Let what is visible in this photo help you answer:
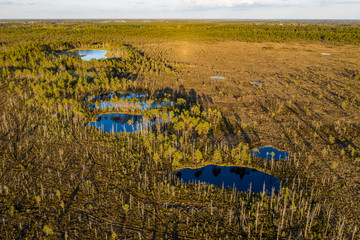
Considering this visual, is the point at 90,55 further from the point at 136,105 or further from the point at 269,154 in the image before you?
the point at 269,154

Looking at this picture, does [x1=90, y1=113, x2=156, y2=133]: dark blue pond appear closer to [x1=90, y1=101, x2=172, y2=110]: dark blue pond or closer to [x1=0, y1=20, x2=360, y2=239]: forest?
[x1=0, y1=20, x2=360, y2=239]: forest

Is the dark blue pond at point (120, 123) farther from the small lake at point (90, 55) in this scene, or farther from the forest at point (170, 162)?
the small lake at point (90, 55)

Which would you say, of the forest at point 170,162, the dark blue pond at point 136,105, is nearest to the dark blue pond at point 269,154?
the forest at point 170,162

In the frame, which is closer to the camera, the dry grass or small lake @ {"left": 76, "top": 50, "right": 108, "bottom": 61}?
the dry grass

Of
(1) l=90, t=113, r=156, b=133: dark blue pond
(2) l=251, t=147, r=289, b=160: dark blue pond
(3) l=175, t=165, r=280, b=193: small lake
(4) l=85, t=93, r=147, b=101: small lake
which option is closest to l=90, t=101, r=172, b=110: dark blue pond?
(1) l=90, t=113, r=156, b=133: dark blue pond

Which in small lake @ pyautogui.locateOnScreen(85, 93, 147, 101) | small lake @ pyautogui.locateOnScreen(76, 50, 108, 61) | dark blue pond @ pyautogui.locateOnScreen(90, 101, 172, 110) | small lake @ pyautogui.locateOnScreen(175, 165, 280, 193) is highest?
small lake @ pyautogui.locateOnScreen(76, 50, 108, 61)

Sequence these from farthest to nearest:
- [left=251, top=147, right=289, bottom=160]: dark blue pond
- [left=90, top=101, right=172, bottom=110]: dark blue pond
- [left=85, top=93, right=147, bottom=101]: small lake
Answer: [left=85, top=93, right=147, bottom=101]: small lake → [left=90, top=101, right=172, bottom=110]: dark blue pond → [left=251, top=147, right=289, bottom=160]: dark blue pond

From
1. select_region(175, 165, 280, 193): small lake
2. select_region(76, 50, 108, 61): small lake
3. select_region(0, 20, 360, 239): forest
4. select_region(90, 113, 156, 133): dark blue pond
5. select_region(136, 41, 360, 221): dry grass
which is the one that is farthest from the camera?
select_region(76, 50, 108, 61): small lake

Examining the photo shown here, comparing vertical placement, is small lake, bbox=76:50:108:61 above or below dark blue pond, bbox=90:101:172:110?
above
